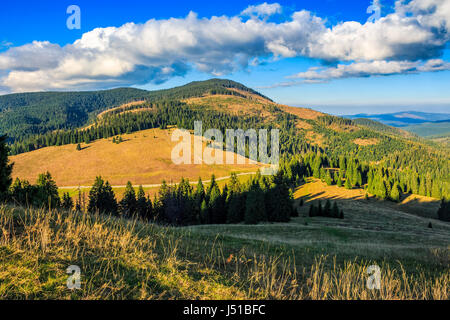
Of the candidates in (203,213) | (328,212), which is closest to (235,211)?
(203,213)

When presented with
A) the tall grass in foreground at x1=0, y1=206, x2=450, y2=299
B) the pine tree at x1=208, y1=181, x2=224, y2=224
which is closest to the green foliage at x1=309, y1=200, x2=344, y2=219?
the pine tree at x1=208, y1=181, x2=224, y2=224

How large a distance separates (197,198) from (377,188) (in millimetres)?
83700

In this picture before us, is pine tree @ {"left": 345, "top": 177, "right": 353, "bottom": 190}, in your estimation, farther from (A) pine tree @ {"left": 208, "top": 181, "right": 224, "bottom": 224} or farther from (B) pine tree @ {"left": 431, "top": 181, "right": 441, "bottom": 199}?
(A) pine tree @ {"left": 208, "top": 181, "right": 224, "bottom": 224}

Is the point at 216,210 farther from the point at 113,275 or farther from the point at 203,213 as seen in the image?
the point at 113,275

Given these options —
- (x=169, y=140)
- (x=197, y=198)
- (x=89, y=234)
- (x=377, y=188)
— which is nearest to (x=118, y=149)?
(x=169, y=140)

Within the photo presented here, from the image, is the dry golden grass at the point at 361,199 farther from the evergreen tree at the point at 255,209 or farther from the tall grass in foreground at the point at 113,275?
the tall grass in foreground at the point at 113,275

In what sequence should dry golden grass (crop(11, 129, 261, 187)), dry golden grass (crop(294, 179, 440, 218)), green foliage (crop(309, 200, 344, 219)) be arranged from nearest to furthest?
green foliage (crop(309, 200, 344, 219)) < dry golden grass (crop(294, 179, 440, 218)) < dry golden grass (crop(11, 129, 261, 187))

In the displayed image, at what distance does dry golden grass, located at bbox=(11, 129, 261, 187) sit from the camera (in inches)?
5177

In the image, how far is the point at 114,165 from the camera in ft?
482
